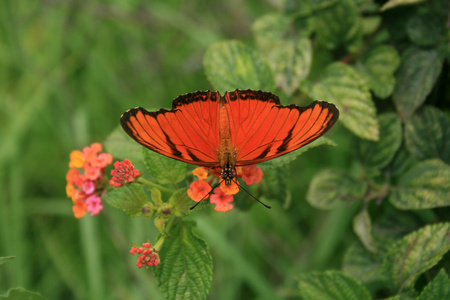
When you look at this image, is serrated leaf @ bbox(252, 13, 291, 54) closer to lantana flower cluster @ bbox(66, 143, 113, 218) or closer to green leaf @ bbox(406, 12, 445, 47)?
green leaf @ bbox(406, 12, 445, 47)

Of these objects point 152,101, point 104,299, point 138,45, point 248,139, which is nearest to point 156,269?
point 248,139

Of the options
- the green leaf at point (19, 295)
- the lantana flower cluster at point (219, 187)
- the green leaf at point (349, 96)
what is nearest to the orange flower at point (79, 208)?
the green leaf at point (19, 295)

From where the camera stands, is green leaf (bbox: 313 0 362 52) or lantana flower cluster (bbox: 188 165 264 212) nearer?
lantana flower cluster (bbox: 188 165 264 212)

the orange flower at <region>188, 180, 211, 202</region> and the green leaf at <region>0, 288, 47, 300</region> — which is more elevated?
the orange flower at <region>188, 180, 211, 202</region>

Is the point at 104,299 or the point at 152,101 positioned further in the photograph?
the point at 152,101

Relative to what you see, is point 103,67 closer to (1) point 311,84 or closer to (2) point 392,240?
(1) point 311,84

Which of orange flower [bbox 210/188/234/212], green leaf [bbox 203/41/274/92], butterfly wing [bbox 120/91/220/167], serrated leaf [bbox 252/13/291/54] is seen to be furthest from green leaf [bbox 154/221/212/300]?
serrated leaf [bbox 252/13/291/54]

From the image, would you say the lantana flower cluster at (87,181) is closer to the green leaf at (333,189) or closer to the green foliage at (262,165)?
the green foliage at (262,165)
